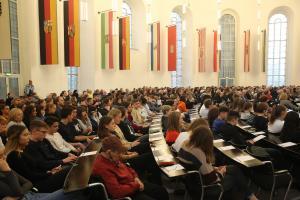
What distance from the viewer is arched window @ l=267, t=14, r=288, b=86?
31875mm

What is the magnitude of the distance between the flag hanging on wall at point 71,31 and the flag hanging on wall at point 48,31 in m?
0.80

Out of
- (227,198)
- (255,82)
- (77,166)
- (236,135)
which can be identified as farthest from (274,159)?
(255,82)

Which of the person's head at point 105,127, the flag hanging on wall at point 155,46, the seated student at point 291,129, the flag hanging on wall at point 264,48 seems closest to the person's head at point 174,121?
the person's head at point 105,127

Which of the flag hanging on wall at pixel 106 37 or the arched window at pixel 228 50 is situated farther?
the arched window at pixel 228 50

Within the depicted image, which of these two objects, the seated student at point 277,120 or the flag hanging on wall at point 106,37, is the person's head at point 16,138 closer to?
the seated student at point 277,120

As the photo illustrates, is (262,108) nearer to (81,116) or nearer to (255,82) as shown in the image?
(81,116)

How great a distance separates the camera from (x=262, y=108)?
7547 millimetres

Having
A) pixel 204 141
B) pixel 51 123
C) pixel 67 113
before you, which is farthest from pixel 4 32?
pixel 204 141

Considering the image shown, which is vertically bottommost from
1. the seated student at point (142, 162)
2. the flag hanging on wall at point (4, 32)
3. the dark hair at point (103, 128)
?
the seated student at point (142, 162)

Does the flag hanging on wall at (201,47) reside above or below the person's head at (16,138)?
above

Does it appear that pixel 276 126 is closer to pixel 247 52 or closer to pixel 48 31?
pixel 48 31

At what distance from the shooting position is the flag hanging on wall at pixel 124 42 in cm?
1948

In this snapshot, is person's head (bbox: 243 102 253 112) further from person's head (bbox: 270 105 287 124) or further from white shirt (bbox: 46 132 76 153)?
white shirt (bbox: 46 132 76 153)

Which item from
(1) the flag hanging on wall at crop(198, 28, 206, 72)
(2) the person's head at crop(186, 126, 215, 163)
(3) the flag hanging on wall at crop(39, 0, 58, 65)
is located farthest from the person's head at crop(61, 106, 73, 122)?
(1) the flag hanging on wall at crop(198, 28, 206, 72)
